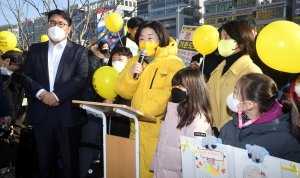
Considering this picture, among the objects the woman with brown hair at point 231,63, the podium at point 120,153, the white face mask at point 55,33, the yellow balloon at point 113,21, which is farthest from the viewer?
the yellow balloon at point 113,21

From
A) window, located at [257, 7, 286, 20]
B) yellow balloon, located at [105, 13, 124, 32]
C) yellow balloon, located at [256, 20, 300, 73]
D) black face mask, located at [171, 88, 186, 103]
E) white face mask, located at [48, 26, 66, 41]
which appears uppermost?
window, located at [257, 7, 286, 20]

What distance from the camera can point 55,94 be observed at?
10.3ft

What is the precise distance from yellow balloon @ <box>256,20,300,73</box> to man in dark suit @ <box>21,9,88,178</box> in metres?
1.99

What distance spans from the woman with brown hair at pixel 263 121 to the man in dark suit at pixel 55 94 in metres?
1.80

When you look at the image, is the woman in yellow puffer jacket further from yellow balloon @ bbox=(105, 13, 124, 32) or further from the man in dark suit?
yellow balloon @ bbox=(105, 13, 124, 32)

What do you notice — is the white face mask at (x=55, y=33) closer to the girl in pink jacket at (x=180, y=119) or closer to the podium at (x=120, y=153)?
the podium at (x=120, y=153)

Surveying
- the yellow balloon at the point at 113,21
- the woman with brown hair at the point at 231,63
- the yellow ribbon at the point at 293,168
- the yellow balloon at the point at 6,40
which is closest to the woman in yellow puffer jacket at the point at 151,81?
the woman with brown hair at the point at 231,63

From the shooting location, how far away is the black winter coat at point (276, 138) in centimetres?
195

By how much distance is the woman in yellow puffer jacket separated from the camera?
280 centimetres

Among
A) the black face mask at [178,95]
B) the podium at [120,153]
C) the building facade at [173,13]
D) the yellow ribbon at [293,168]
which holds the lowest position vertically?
the podium at [120,153]

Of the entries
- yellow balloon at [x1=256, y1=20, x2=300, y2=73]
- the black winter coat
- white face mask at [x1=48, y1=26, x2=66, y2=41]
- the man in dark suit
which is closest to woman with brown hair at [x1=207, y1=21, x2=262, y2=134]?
yellow balloon at [x1=256, y1=20, x2=300, y2=73]

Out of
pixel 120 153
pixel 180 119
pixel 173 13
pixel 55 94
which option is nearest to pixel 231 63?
pixel 180 119

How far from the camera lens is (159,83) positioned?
2918mm

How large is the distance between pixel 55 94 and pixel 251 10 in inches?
2109
